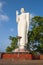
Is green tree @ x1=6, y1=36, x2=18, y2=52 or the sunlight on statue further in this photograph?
green tree @ x1=6, y1=36, x2=18, y2=52

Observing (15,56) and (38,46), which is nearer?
(15,56)

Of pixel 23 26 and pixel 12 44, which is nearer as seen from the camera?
pixel 23 26

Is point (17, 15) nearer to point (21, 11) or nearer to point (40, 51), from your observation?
point (21, 11)

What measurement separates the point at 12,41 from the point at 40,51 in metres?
6.51

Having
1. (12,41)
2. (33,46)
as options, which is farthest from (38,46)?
(12,41)

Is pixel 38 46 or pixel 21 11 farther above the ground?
pixel 21 11

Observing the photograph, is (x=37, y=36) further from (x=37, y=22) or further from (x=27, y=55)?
(x=27, y=55)

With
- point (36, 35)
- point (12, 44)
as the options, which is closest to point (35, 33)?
point (36, 35)

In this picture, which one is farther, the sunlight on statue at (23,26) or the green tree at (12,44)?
the green tree at (12,44)

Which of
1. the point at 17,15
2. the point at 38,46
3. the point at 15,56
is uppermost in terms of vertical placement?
the point at 17,15

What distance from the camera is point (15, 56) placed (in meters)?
26.7

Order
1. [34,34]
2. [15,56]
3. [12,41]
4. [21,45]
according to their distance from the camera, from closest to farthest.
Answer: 1. [15,56]
2. [21,45]
3. [34,34]
4. [12,41]

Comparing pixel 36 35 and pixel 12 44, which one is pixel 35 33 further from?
pixel 12 44

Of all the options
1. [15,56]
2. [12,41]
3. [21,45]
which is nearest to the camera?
[15,56]
